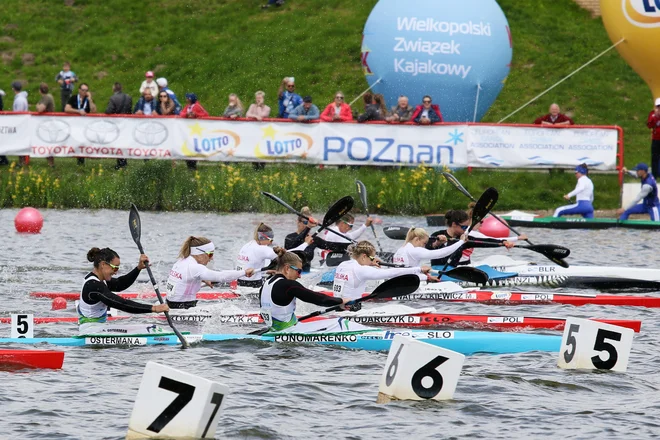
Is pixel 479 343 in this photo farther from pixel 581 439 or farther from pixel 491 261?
pixel 491 261

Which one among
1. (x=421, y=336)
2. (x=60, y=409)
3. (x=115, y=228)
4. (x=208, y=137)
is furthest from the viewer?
(x=208, y=137)

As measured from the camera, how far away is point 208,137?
25453 mm

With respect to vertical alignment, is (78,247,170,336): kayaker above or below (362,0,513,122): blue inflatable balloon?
below

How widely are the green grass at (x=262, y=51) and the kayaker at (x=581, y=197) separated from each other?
487cm

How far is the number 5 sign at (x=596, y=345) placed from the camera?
Answer: 12055mm

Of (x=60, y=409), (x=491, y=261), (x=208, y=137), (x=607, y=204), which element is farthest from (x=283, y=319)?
(x=607, y=204)

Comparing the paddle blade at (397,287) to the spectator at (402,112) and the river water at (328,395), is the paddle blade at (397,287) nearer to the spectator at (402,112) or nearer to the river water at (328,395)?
the river water at (328,395)

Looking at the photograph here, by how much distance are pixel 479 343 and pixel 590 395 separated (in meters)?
2.01

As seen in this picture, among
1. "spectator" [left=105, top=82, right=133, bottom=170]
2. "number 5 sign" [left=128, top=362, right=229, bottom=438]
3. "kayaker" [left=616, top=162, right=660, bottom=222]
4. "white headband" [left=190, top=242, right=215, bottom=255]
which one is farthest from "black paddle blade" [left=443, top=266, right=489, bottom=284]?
"spectator" [left=105, top=82, right=133, bottom=170]

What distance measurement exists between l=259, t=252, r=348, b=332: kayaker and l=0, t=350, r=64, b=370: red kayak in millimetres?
2352

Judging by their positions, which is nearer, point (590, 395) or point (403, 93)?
point (590, 395)

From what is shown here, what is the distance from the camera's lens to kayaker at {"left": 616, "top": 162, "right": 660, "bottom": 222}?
2414 centimetres

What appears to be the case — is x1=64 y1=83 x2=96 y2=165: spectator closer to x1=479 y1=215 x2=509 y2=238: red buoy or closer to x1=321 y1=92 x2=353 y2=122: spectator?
x1=321 y1=92 x2=353 y2=122: spectator

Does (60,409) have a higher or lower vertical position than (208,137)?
lower
